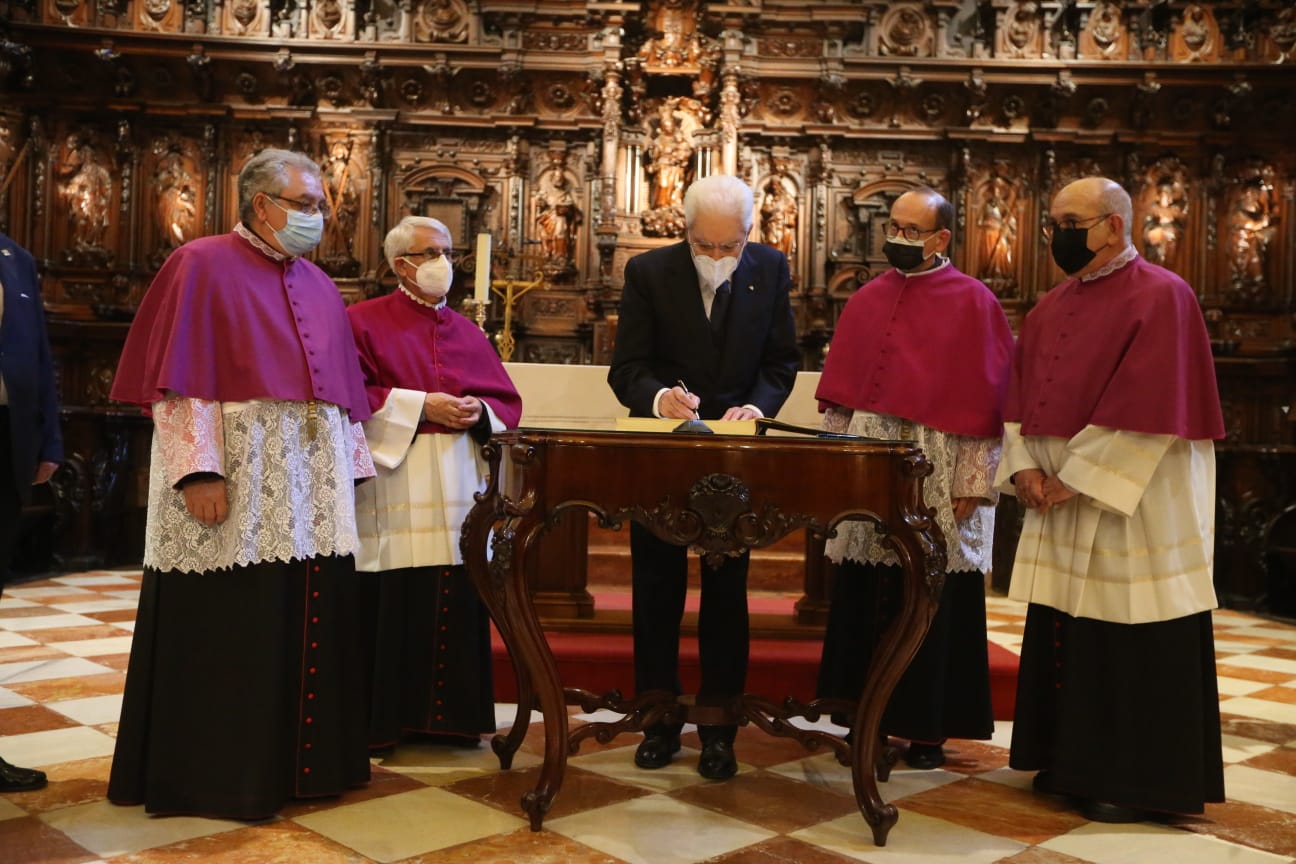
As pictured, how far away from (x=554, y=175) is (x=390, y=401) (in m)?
5.98

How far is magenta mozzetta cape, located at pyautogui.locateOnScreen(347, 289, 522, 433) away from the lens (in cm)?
369

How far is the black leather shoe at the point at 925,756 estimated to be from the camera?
3.59 m

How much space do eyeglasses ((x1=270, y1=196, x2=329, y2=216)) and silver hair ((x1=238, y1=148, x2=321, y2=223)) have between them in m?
0.03

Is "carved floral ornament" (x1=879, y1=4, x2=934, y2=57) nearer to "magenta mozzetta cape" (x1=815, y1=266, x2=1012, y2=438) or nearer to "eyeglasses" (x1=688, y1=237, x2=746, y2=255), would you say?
"magenta mozzetta cape" (x1=815, y1=266, x2=1012, y2=438)

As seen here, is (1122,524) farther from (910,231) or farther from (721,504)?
(721,504)

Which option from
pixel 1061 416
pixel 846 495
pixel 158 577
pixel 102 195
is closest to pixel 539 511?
pixel 846 495

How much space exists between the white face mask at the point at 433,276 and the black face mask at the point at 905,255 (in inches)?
55.2

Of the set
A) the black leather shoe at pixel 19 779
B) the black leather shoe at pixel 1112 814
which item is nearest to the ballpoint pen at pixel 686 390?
the black leather shoe at pixel 1112 814

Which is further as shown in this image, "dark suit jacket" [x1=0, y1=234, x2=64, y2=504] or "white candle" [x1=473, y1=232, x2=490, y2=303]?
"white candle" [x1=473, y1=232, x2=490, y2=303]

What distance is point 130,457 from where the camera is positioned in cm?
875

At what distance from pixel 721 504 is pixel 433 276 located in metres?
1.38

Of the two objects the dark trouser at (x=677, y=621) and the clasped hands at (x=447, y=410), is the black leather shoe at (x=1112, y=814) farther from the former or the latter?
the clasped hands at (x=447, y=410)

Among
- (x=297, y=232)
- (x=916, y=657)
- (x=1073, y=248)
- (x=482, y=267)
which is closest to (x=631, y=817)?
(x=916, y=657)

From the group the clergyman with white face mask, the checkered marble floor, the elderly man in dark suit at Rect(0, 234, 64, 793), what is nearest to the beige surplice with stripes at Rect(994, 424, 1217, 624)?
the checkered marble floor
